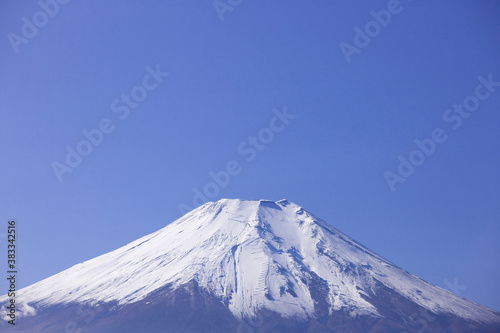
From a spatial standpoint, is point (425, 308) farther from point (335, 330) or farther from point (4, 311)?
point (4, 311)

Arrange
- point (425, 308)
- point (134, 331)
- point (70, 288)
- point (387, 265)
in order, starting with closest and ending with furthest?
1. point (134, 331)
2. point (425, 308)
3. point (70, 288)
4. point (387, 265)

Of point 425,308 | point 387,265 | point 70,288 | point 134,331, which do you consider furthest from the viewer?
point 387,265

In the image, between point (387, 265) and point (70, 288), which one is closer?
point (70, 288)

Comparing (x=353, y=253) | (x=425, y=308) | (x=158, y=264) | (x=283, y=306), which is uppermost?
(x=158, y=264)

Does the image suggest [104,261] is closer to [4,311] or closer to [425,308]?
[4,311]

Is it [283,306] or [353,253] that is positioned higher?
[353,253]

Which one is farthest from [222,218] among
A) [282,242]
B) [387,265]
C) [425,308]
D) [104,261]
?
[425,308]
